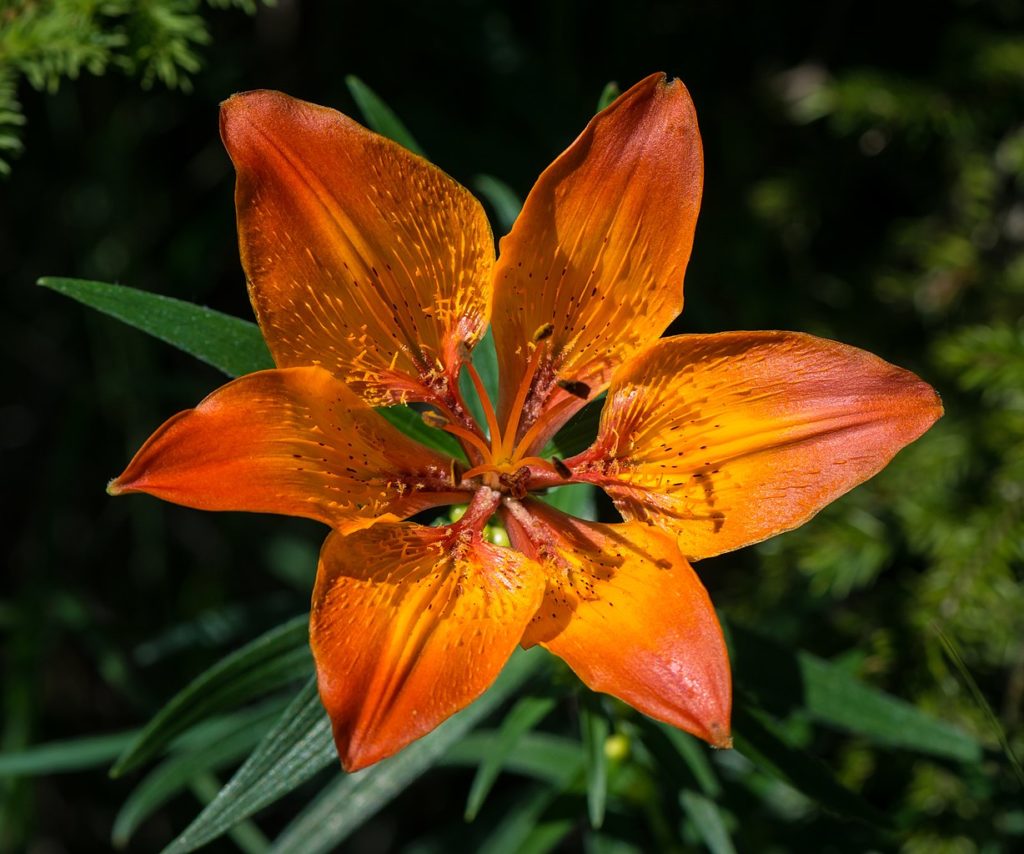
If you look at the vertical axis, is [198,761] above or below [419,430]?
below

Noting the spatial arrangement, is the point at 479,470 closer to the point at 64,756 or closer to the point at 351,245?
the point at 351,245

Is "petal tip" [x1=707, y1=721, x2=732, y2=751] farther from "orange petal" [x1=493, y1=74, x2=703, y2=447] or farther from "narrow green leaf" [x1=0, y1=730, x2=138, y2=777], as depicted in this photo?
"narrow green leaf" [x1=0, y1=730, x2=138, y2=777]

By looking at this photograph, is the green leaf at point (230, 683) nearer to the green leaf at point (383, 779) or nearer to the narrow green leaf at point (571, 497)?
the green leaf at point (383, 779)

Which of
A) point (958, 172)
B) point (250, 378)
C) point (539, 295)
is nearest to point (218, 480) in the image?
point (250, 378)

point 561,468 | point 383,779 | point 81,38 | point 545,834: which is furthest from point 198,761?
point 81,38

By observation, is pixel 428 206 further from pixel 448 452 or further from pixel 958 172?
pixel 958 172

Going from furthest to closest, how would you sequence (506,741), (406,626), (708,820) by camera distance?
(708,820) → (506,741) → (406,626)

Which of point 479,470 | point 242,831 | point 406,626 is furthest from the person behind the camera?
point 242,831
